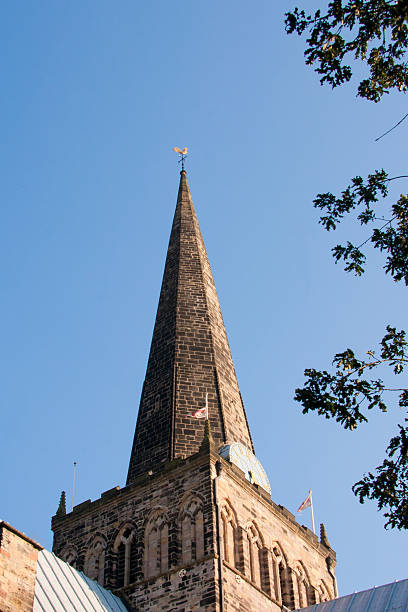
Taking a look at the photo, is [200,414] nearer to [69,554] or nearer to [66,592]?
[69,554]

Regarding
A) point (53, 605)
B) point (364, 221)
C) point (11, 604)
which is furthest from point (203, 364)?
point (364, 221)

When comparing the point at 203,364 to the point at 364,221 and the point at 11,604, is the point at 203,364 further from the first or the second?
the point at 364,221

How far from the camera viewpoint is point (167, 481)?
28.1 metres

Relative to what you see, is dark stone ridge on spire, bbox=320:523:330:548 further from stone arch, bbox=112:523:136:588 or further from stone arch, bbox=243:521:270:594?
stone arch, bbox=112:523:136:588

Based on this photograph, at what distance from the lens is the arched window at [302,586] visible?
28111mm

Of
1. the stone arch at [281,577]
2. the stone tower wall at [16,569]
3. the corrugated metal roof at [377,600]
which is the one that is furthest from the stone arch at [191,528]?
the stone tower wall at [16,569]

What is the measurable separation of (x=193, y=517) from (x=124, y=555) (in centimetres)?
274

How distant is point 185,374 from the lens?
3228 centimetres

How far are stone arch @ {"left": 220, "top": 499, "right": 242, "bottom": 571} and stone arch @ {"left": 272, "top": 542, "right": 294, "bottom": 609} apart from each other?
5.90 ft

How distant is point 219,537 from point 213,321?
1135 centimetres

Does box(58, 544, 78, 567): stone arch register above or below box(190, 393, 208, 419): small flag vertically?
below

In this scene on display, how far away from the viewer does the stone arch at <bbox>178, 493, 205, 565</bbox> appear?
25.8 m

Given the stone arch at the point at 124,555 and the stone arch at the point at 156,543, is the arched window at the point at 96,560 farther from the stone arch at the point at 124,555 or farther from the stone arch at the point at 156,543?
the stone arch at the point at 156,543

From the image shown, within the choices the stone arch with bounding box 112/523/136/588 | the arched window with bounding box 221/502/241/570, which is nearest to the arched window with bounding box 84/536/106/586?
the stone arch with bounding box 112/523/136/588
